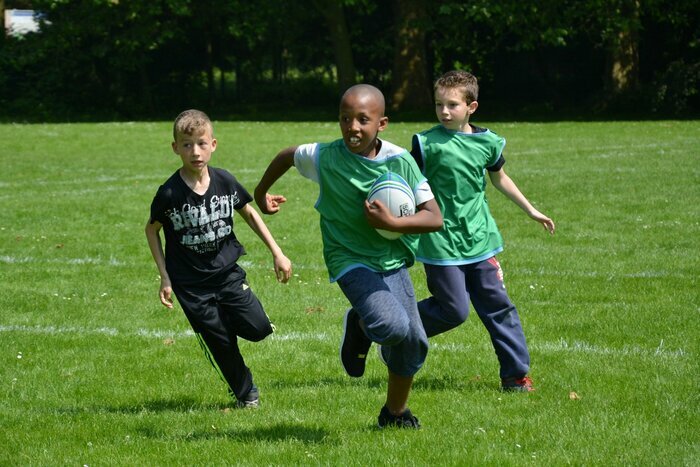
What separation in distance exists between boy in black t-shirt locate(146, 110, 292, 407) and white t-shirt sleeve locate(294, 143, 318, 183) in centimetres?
50

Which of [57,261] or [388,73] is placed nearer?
[57,261]

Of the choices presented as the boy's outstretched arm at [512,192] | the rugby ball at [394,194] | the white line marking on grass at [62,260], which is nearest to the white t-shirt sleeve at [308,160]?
the rugby ball at [394,194]

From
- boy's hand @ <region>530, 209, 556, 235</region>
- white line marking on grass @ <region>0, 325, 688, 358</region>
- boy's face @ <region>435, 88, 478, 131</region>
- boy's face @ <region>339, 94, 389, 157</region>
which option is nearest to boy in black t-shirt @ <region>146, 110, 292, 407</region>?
boy's face @ <region>339, 94, 389, 157</region>

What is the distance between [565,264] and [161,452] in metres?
6.20

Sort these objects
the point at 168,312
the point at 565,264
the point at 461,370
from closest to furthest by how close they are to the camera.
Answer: the point at 461,370 → the point at 168,312 → the point at 565,264

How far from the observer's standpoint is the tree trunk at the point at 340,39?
37.8 metres

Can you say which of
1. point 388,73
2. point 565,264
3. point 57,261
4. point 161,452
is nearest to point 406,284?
point 161,452

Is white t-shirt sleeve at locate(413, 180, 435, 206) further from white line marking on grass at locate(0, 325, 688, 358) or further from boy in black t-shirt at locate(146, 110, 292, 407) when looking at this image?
white line marking on grass at locate(0, 325, 688, 358)

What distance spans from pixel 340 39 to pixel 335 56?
0.99 metres

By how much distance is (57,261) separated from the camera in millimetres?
11359

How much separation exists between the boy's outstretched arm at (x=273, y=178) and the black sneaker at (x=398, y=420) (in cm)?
120

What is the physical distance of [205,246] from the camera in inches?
240

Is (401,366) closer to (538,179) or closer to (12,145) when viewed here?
(538,179)

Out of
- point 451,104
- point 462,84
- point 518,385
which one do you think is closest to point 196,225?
point 451,104
